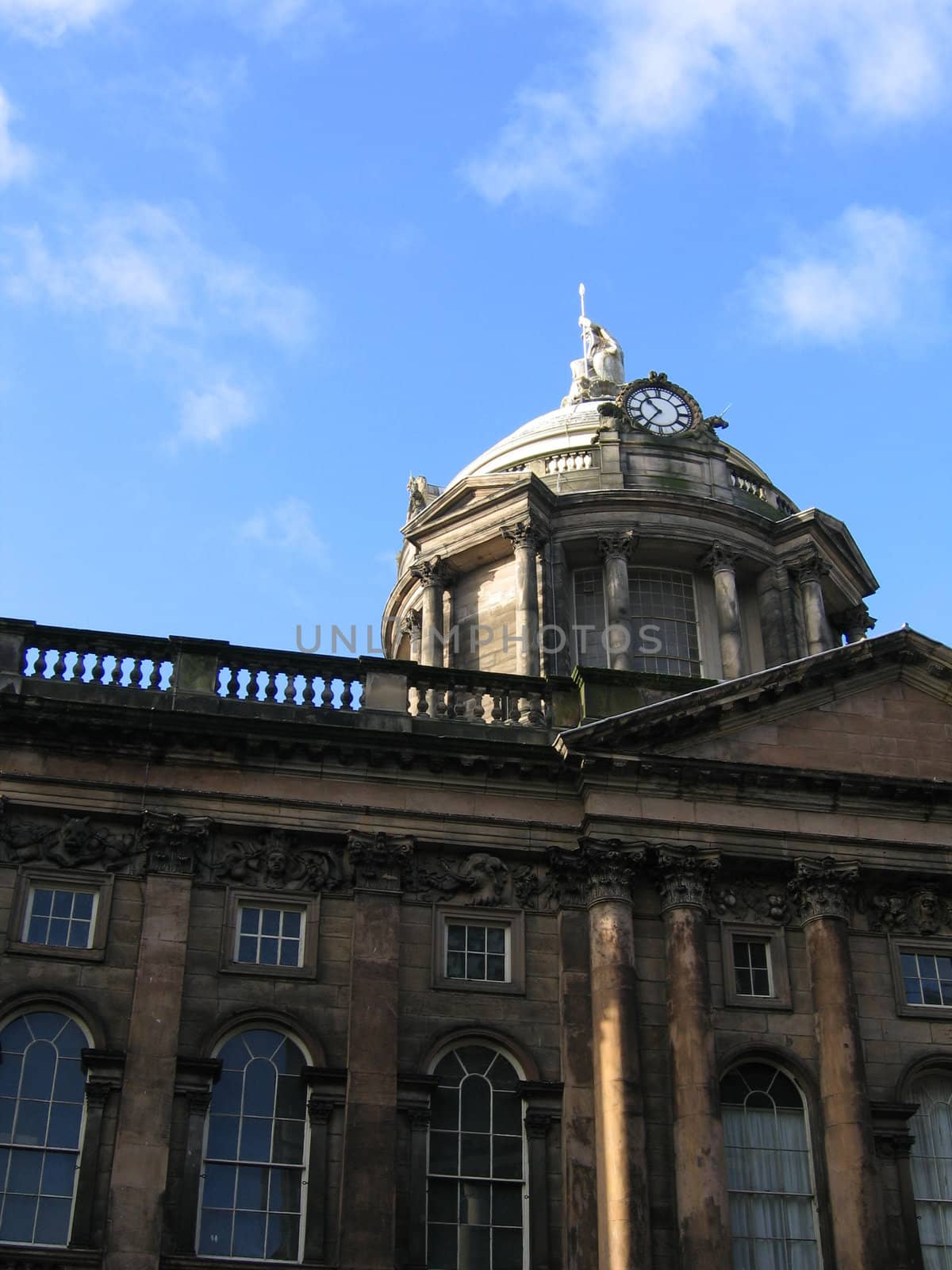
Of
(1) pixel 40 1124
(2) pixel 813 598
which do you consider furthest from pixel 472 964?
(2) pixel 813 598

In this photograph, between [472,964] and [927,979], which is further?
[927,979]

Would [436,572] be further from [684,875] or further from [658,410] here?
[684,875]

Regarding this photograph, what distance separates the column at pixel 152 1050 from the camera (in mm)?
19328

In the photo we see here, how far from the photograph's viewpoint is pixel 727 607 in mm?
33156

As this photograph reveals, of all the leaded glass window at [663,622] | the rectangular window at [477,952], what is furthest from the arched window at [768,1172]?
the leaded glass window at [663,622]

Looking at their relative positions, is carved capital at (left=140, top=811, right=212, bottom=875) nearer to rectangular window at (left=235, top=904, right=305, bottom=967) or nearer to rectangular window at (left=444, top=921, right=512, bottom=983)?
rectangular window at (left=235, top=904, right=305, bottom=967)

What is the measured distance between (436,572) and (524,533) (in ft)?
7.45

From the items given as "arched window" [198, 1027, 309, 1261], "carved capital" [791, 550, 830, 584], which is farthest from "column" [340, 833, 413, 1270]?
"carved capital" [791, 550, 830, 584]

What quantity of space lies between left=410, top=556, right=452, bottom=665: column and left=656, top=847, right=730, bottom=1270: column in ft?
37.1

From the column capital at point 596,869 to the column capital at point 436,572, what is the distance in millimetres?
12195

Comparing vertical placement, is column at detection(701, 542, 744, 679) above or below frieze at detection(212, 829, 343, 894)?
above

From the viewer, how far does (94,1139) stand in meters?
20.0

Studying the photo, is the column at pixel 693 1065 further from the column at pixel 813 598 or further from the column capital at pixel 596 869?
the column at pixel 813 598

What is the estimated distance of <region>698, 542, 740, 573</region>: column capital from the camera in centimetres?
3362
